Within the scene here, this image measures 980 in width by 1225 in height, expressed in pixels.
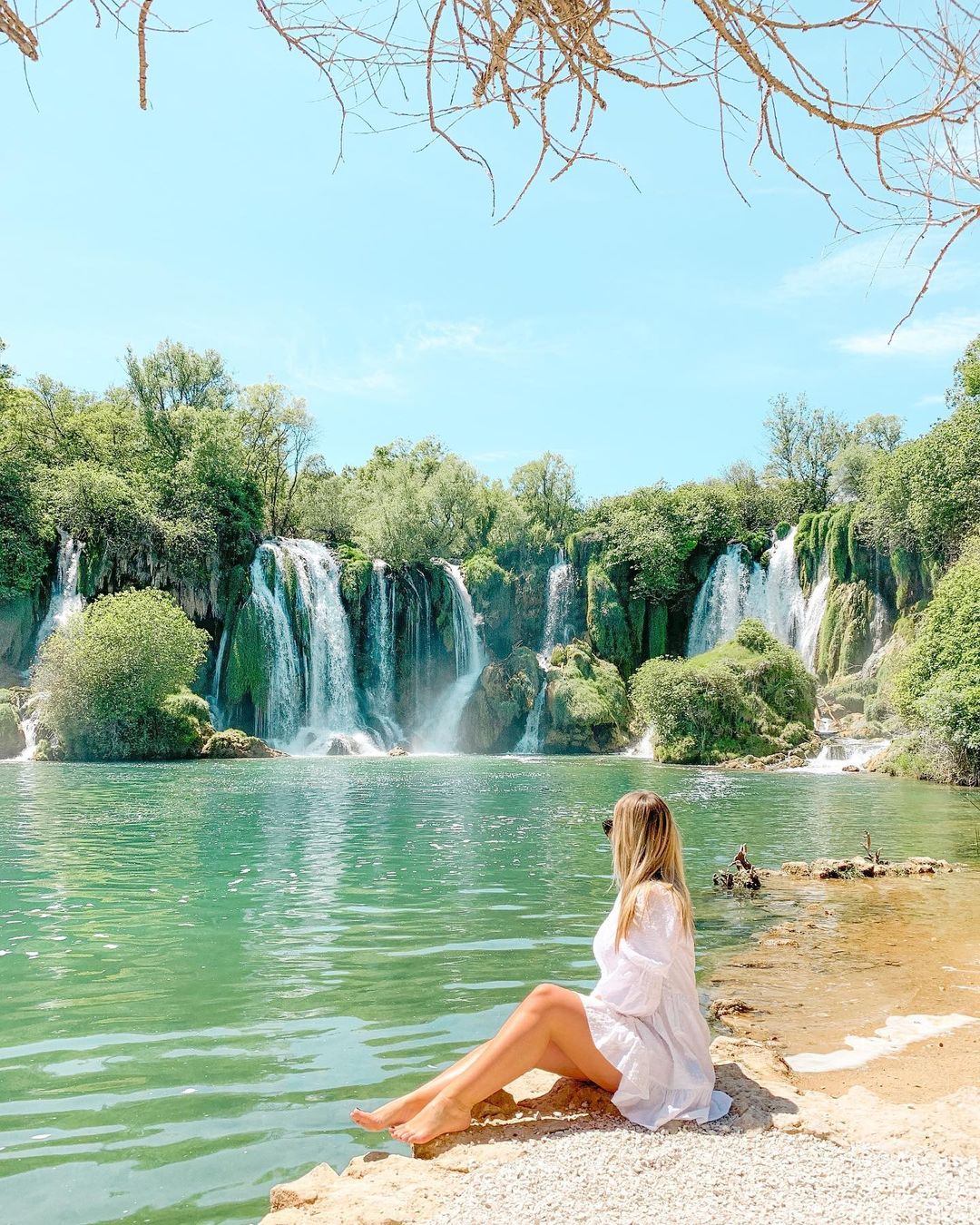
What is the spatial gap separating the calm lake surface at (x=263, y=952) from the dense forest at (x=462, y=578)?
44.1 feet

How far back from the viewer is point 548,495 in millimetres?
51281

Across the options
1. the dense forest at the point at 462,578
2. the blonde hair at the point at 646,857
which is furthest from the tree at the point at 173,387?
the blonde hair at the point at 646,857

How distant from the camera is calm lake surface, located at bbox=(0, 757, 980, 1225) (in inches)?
178

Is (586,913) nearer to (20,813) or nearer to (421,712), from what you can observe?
(20,813)

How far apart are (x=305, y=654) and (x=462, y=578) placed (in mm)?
9859

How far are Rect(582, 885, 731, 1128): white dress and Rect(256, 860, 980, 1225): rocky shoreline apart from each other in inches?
5.4

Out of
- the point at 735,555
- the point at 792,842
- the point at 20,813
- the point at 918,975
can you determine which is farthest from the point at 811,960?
the point at 735,555

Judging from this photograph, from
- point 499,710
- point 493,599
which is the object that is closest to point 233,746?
point 499,710

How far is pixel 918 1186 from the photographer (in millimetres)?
3332

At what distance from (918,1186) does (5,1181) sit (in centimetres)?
372

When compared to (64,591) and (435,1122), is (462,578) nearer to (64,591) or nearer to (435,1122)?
(64,591)

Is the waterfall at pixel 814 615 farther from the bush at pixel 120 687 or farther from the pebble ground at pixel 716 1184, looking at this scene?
the pebble ground at pixel 716 1184

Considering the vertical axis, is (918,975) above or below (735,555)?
below

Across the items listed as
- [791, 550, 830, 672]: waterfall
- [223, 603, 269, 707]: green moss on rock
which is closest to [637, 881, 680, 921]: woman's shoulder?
[223, 603, 269, 707]: green moss on rock
